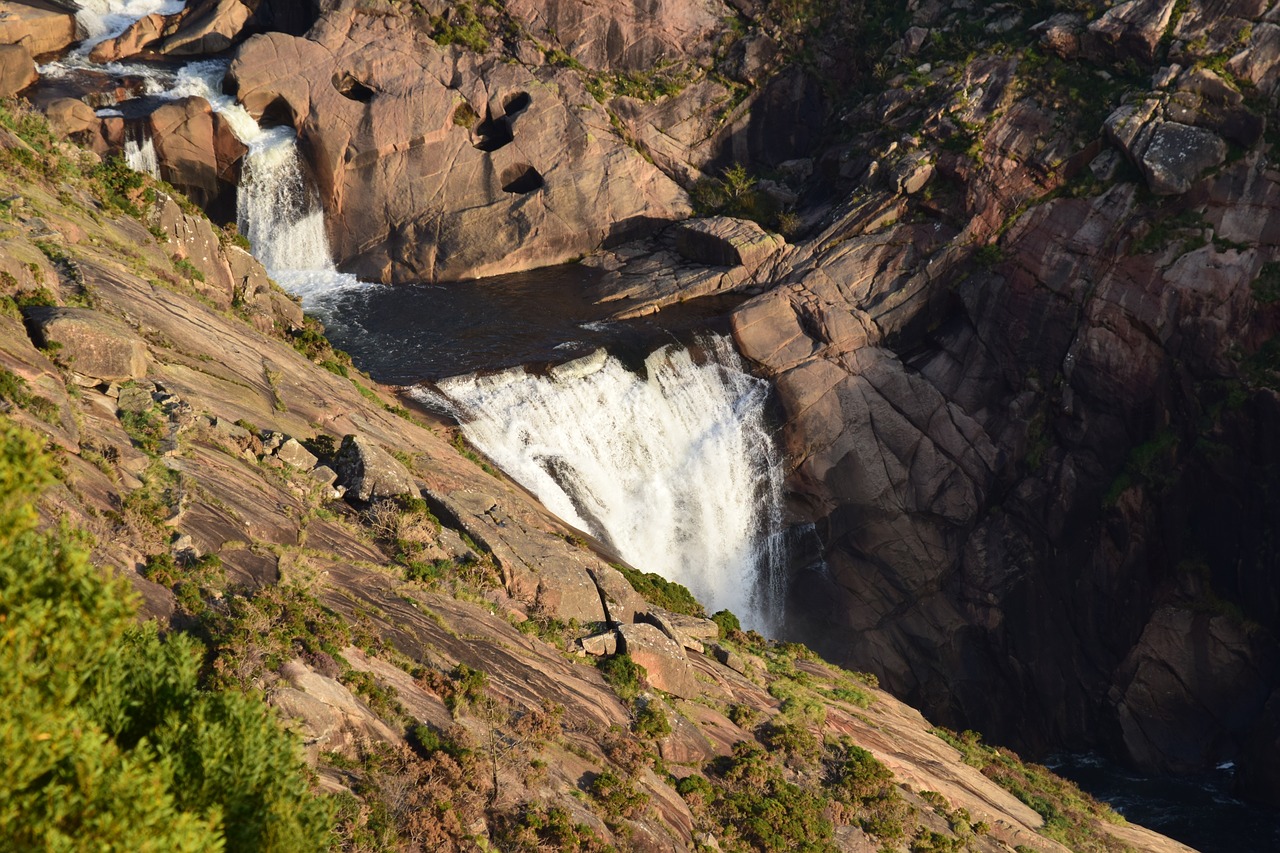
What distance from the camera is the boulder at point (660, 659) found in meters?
25.4

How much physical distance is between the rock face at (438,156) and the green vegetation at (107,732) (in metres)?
42.2

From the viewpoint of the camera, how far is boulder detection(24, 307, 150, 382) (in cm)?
2320

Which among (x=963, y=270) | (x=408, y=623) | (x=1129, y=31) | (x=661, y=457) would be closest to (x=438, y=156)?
(x=661, y=457)

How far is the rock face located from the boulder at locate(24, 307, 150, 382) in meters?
30.8

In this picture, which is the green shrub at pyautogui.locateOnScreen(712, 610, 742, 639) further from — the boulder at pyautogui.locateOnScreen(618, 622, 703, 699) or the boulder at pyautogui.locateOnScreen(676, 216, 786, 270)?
the boulder at pyautogui.locateOnScreen(676, 216, 786, 270)

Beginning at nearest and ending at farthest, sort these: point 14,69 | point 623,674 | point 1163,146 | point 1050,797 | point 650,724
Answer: point 650,724
point 623,674
point 1050,797
point 1163,146
point 14,69

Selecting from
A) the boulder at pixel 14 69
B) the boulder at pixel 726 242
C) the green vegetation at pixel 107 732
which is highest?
the boulder at pixel 14 69

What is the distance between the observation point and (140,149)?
5059 centimetres

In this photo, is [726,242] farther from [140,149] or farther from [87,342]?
[87,342]

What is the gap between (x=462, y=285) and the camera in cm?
5434

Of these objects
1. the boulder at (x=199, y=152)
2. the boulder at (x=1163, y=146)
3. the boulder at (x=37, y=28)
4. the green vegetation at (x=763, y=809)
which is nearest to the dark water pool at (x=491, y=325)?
the boulder at (x=199, y=152)

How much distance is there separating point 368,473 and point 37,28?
40718 mm

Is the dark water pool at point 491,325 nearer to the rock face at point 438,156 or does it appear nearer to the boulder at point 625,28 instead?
the rock face at point 438,156

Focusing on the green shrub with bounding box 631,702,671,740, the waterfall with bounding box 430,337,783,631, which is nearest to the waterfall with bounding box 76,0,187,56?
the waterfall with bounding box 430,337,783,631
